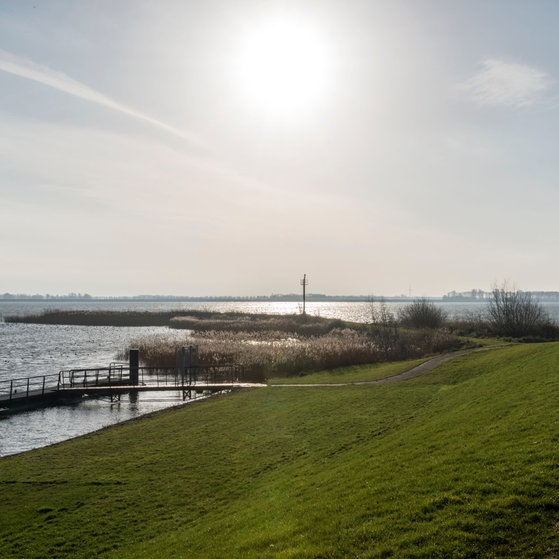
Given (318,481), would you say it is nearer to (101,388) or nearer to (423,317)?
(101,388)

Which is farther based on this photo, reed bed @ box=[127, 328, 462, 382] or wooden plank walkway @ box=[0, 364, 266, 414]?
reed bed @ box=[127, 328, 462, 382]

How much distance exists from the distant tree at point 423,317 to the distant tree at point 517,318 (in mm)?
6712

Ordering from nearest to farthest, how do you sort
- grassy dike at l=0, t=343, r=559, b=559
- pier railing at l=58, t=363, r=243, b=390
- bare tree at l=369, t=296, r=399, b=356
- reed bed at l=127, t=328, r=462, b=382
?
grassy dike at l=0, t=343, r=559, b=559 < pier railing at l=58, t=363, r=243, b=390 < reed bed at l=127, t=328, r=462, b=382 < bare tree at l=369, t=296, r=399, b=356

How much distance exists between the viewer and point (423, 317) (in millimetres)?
61531

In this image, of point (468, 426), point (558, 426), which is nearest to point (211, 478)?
point (468, 426)

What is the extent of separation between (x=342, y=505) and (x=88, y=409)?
79.6 feet

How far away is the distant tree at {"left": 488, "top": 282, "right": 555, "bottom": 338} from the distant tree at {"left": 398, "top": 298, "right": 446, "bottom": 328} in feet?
22.0

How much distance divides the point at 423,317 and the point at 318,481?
2039 inches

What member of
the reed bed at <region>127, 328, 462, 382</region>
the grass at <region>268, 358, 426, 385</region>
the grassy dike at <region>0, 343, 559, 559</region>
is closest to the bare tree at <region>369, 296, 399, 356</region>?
the reed bed at <region>127, 328, 462, 382</region>

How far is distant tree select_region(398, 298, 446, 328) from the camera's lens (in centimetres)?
6084

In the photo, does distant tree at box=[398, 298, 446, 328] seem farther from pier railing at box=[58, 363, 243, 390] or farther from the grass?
pier railing at box=[58, 363, 243, 390]

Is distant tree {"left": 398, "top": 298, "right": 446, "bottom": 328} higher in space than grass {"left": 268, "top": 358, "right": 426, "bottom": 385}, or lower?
higher

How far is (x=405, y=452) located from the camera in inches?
492

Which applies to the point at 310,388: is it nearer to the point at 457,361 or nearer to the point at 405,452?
the point at 457,361
